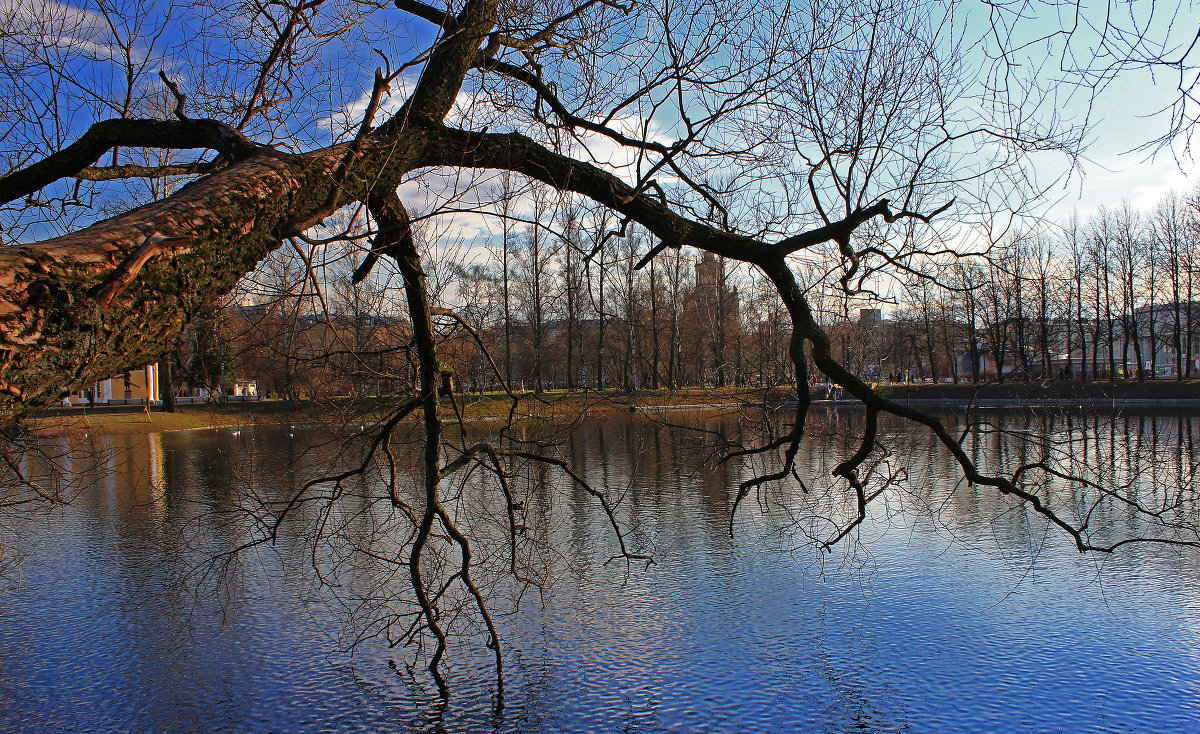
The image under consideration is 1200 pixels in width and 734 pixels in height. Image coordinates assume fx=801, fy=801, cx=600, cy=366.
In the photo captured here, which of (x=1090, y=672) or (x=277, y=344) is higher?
(x=277, y=344)

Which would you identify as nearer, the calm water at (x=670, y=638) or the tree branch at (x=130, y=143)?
the tree branch at (x=130, y=143)

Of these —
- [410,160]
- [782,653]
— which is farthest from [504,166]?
[782,653]

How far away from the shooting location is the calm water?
5891 mm

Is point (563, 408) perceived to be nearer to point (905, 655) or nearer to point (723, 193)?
point (723, 193)

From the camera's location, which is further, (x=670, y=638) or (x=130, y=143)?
(x=670, y=638)

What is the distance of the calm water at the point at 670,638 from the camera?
589cm

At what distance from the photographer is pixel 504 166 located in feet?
11.6

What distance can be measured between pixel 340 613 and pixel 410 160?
19.8 ft

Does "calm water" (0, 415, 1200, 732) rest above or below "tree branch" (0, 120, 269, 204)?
below

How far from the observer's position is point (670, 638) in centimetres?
711

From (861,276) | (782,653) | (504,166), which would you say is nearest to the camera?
(504,166)

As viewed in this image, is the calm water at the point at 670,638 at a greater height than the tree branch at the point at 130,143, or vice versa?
the tree branch at the point at 130,143

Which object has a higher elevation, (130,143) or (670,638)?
(130,143)

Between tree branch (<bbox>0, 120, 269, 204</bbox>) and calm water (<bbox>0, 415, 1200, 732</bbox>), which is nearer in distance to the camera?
tree branch (<bbox>0, 120, 269, 204</bbox>)
